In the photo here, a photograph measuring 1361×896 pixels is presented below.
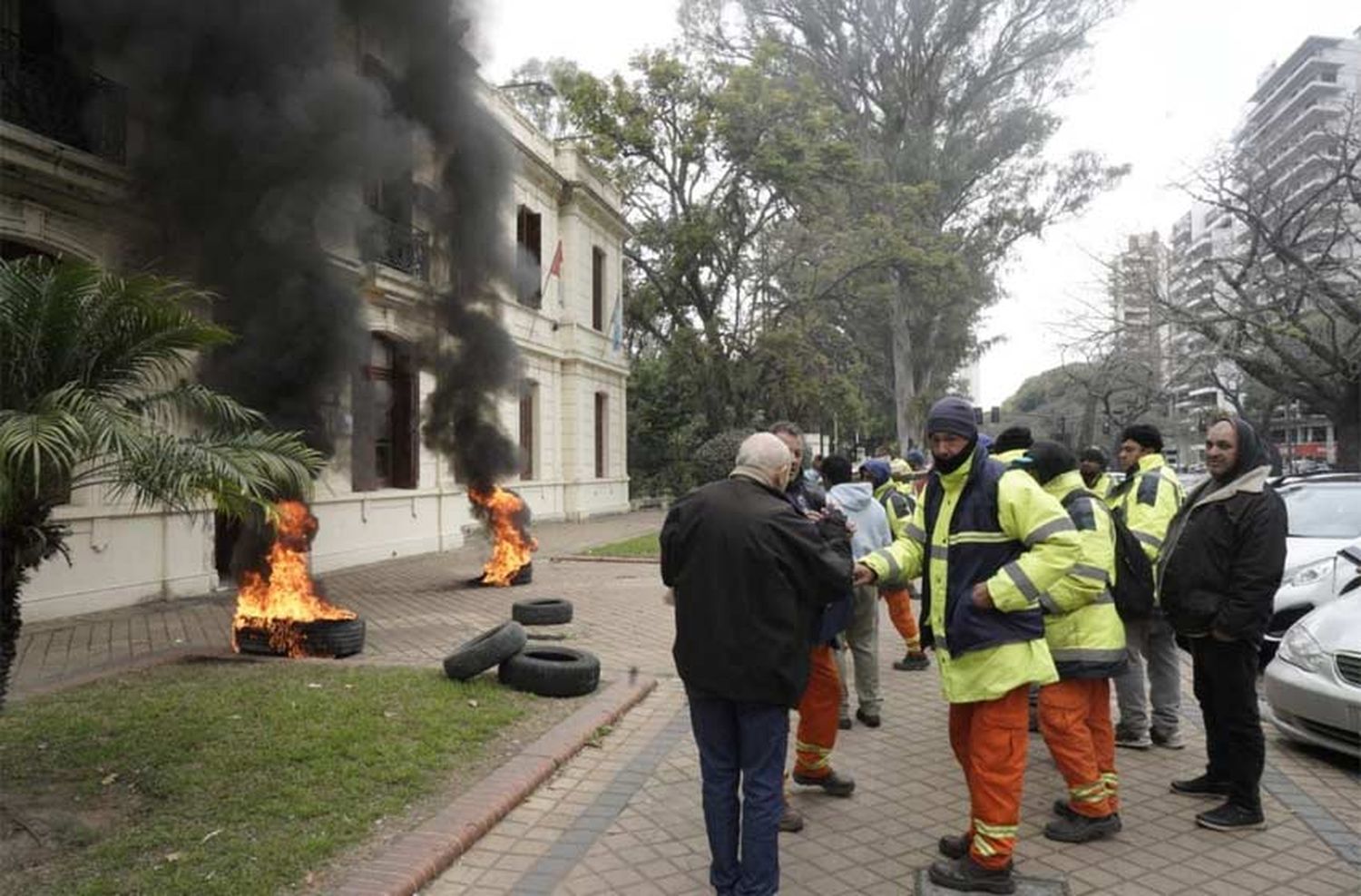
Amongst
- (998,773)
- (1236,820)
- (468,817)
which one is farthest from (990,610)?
(468,817)

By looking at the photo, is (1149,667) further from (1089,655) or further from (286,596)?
(286,596)

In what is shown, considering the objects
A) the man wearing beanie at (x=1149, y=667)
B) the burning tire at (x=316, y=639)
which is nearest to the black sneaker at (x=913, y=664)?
the man wearing beanie at (x=1149, y=667)

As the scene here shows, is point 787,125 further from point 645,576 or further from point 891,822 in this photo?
point 891,822

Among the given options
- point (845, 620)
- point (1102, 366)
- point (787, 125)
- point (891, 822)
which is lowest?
point (891, 822)

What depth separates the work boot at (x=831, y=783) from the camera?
436 centimetres

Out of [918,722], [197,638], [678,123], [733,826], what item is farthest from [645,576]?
A: [678,123]

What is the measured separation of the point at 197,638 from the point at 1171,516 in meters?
7.58

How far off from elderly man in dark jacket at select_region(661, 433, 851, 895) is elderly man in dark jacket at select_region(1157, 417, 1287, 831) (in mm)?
1923

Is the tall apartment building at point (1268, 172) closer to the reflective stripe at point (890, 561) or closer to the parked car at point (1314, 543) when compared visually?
the parked car at point (1314, 543)

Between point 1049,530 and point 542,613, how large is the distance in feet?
19.5

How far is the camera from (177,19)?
9.15 m

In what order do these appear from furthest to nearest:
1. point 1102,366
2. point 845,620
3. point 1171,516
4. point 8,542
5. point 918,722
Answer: point 1102,366, point 918,722, point 1171,516, point 845,620, point 8,542

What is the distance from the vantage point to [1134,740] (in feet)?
16.8

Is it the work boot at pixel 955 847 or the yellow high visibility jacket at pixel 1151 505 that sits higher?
the yellow high visibility jacket at pixel 1151 505
